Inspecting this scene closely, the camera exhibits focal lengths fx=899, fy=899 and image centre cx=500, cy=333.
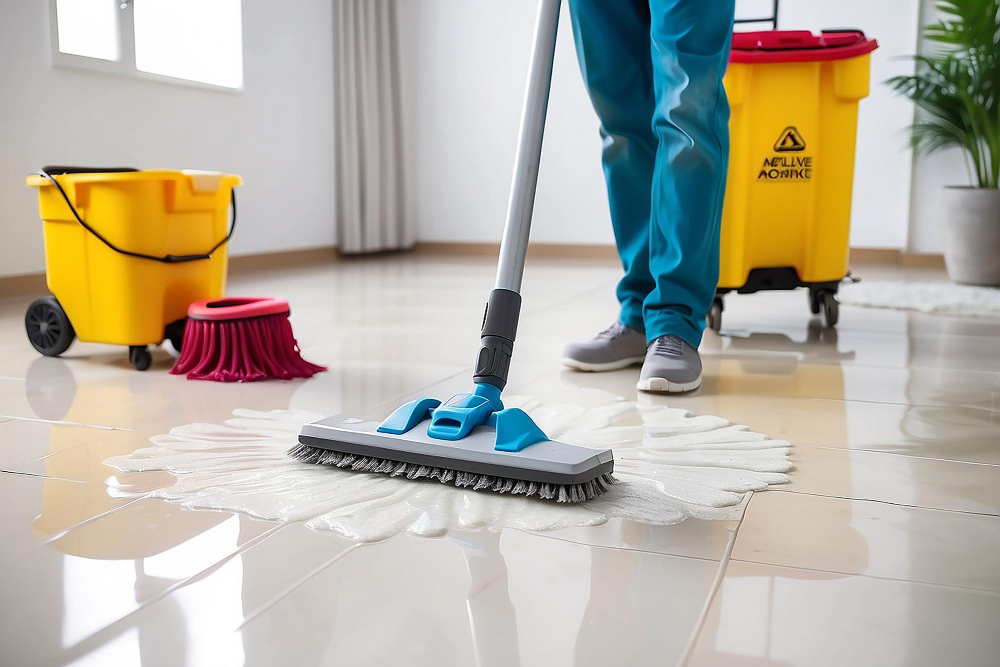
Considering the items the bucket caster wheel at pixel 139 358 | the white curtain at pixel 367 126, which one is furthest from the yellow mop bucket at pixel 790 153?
the white curtain at pixel 367 126

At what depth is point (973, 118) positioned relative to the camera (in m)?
3.38

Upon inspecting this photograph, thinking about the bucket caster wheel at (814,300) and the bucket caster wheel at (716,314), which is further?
the bucket caster wheel at (814,300)

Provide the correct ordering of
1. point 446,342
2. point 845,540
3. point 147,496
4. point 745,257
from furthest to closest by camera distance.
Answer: point 745,257
point 446,342
point 147,496
point 845,540

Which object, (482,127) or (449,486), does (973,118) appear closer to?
(482,127)

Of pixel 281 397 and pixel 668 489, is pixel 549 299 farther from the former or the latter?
pixel 668 489

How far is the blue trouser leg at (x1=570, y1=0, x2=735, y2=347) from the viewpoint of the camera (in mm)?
1464

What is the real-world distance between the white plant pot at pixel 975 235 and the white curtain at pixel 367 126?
264cm

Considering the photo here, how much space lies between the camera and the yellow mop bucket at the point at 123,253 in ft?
5.33

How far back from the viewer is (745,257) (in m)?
2.11

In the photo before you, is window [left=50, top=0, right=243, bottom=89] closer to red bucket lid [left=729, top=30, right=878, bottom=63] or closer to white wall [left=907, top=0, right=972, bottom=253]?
red bucket lid [left=729, top=30, right=878, bottom=63]

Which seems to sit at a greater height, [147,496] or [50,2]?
Result: [50,2]

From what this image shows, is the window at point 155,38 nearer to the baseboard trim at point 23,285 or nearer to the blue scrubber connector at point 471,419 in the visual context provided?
the baseboard trim at point 23,285

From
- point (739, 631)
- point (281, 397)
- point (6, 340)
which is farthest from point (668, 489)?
point (6, 340)

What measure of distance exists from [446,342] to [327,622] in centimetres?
134
